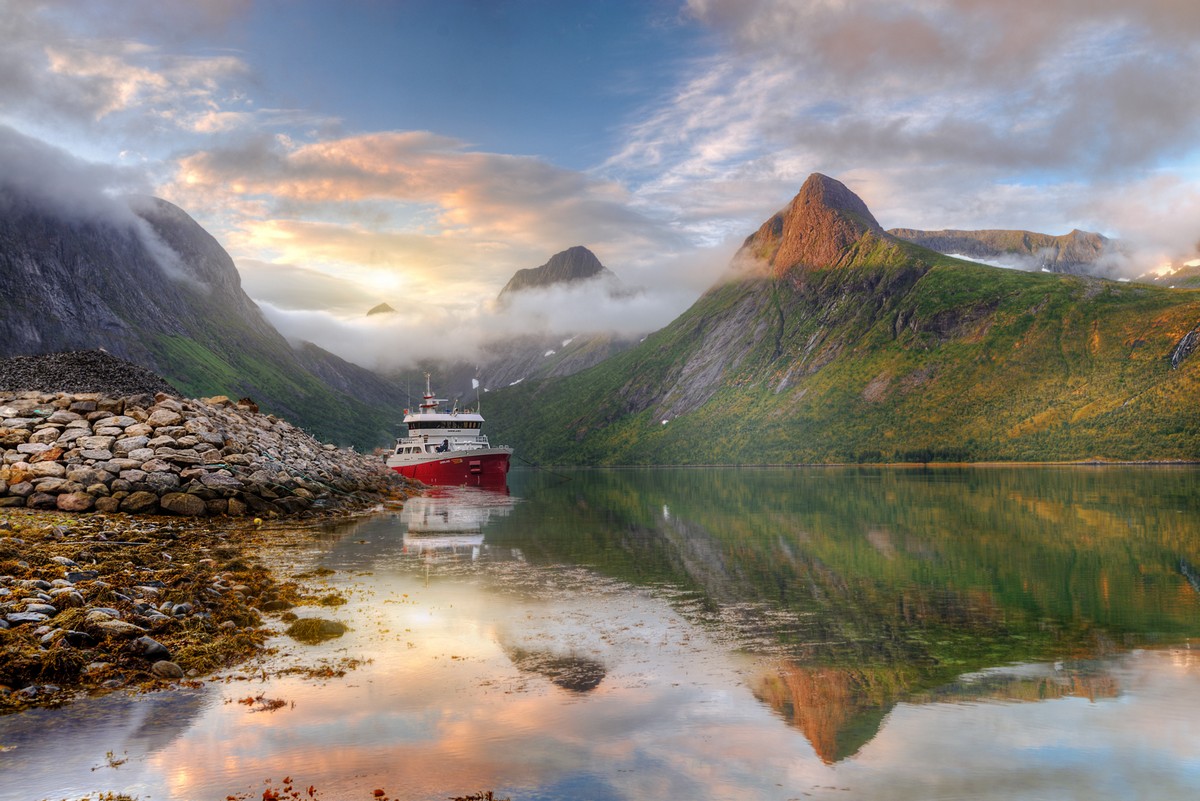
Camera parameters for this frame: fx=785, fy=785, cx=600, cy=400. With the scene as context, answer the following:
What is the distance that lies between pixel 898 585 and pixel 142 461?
3661 cm

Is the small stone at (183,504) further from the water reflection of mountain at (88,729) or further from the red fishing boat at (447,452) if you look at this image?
the red fishing boat at (447,452)

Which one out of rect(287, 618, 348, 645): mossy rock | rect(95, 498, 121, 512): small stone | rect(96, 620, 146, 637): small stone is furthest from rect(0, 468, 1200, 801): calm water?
rect(95, 498, 121, 512): small stone

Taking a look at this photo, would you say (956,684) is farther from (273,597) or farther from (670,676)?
(273,597)

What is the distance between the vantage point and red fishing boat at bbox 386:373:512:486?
97688 millimetres

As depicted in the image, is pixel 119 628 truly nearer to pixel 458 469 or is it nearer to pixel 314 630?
pixel 314 630

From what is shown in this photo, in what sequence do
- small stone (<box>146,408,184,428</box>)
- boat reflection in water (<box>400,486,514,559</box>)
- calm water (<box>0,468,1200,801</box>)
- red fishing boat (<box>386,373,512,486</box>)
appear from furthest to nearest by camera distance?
1. red fishing boat (<box>386,373,512,486</box>)
2. small stone (<box>146,408,184,428</box>)
3. boat reflection in water (<box>400,486,514,559</box>)
4. calm water (<box>0,468,1200,801</box>)

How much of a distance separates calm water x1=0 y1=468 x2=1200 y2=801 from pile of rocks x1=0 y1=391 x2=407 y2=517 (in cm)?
1432

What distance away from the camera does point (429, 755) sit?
35.9 ft

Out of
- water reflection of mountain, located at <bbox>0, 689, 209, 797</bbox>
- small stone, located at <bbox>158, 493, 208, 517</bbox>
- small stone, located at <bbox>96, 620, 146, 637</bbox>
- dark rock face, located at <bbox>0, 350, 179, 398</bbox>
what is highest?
dark rock face, located at <bbox>0, 350, 179, 398</bbox>

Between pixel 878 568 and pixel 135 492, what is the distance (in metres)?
34.0

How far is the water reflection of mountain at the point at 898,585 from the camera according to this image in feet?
47.2

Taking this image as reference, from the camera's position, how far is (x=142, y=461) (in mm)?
40406

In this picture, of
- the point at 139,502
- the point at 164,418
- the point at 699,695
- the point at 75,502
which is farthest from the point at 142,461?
the point at 699,695

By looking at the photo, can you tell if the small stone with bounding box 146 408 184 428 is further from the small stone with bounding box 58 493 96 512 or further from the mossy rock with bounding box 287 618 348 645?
the mossy rock with bounding box 287 618 348 645
